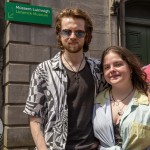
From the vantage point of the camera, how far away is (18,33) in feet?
21.5

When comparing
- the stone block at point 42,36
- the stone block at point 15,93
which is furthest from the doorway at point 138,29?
the stone block at point 15,93

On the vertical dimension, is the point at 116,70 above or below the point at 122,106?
above

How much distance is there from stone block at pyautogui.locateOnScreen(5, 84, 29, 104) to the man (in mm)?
3613

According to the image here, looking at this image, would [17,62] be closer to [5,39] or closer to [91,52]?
[5,39]

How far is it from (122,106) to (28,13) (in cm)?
441

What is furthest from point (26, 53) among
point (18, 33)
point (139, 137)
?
point (139, 137)

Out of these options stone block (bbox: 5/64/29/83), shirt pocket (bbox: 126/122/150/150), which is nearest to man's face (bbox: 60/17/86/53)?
shirt pocket (bbox: 126/122/150/150)

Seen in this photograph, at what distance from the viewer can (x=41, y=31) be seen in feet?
22.3

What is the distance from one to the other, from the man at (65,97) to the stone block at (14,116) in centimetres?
363

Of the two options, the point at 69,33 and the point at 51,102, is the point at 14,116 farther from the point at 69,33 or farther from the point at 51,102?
the point at 69,33

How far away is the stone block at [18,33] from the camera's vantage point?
21.3 feet

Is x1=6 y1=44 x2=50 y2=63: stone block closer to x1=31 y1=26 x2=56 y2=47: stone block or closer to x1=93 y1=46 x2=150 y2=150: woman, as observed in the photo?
x1=31 y1=26 x2=56 y2=47: stone block

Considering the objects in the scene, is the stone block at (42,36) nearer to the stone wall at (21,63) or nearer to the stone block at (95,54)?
the stone wall at (21,63)

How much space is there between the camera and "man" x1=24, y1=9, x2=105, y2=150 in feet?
8.91
